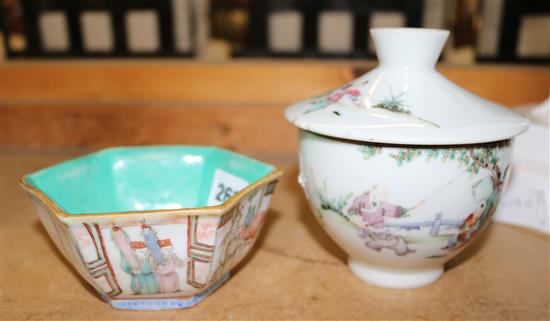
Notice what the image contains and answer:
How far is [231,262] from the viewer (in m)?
0.47

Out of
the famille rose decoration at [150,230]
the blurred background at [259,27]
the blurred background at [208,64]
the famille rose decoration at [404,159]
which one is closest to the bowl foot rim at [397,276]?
the famille rose decoration at [404,159]

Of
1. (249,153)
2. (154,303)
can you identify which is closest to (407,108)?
(154,303)

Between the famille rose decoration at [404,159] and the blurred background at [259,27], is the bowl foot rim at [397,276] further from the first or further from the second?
the blurred background at [259,27]

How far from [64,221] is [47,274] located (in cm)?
15

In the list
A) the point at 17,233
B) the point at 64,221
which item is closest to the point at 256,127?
the point at 17,233

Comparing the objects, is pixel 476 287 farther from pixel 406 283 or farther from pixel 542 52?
pixel 542 52

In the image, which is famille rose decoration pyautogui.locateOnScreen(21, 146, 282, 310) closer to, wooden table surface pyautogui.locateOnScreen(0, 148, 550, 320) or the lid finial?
wooden table surface pyautogui.locateOnScreen(0, 148, 550, 320)

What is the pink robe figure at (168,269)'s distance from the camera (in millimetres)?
406

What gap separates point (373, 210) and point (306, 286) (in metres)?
0.11

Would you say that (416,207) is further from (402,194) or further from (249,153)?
(249,153)

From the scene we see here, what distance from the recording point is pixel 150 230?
0.40m

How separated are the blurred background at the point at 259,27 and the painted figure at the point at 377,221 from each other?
59cm

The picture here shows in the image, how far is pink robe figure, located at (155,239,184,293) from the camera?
406 millimetres

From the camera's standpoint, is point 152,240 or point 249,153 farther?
point 249,153
